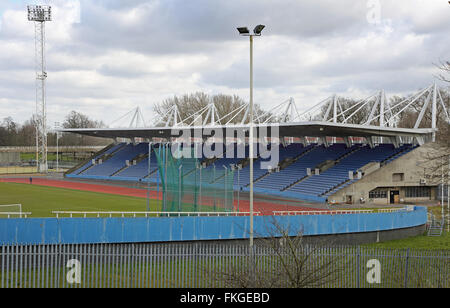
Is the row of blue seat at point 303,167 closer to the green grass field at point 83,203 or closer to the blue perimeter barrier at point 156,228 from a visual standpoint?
the green grass field at point 83,203

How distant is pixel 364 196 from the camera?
50094 millimetres

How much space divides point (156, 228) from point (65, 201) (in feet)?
74.1

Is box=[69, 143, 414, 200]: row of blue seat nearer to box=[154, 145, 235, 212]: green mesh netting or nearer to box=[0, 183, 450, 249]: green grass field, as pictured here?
box=[0, 183, 450, 249]: green grass field

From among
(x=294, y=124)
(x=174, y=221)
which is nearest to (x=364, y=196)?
(x=294, y=124)

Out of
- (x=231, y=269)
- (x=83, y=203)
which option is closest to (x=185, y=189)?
(x=231, y=269)

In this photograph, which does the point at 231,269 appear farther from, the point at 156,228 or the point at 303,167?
the point at 303,167

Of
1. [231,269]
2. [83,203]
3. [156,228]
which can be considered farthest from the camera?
[83,203]

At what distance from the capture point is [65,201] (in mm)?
45219

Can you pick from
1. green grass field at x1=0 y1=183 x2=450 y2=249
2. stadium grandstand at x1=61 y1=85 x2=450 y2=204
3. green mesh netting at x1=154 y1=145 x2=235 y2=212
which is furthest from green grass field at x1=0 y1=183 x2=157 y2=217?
green mesh netting at x1=154 y1=145 x2=235 y2=212

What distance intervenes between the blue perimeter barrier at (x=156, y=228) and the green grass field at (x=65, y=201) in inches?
452

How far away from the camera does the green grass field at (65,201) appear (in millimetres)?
39300

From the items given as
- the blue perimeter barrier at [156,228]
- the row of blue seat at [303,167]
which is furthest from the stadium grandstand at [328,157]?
the blue perimeter barrier at [156,228]

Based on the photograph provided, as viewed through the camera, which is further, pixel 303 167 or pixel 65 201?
pixel 303 167
